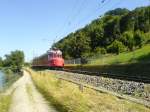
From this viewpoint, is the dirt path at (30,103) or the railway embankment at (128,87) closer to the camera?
the railway embankment at (128,87)

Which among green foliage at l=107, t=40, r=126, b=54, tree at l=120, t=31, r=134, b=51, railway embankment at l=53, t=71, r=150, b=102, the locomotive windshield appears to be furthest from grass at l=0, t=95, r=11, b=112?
tree at l=120, t=31, r=134, b=51

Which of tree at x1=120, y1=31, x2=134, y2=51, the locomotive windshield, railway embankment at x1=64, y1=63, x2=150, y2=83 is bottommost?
railway embankment at x1=64, y1=63, x2=150, y2=83

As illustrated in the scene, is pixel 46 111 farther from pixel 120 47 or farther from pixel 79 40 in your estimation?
pixel 79 40

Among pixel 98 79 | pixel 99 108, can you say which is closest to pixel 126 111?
pixel 99 108

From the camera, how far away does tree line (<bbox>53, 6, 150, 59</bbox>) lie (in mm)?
102188

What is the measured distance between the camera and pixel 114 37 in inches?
5012

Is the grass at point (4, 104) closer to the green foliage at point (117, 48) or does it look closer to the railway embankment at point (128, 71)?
the railway embankment at point (128, 71)

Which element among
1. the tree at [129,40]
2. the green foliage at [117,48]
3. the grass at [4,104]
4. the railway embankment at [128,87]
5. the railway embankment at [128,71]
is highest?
the tree at [129,40]

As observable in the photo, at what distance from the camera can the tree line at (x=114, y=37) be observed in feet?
335

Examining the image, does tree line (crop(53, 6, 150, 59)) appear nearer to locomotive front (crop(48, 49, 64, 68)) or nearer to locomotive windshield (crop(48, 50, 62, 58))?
locomotive front (crop(48, 49, 64, 68))

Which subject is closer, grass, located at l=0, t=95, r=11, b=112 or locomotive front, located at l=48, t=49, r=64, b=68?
grass, located at l=0, t=95, r=11, b=112

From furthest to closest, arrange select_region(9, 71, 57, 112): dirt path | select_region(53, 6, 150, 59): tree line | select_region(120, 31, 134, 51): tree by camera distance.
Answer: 1. select_region(120, 31, 134, 51): tree
2. select_region(53, 6, 150, 59): tree line
3. select_region(9, 71, 57, 112): dirt path

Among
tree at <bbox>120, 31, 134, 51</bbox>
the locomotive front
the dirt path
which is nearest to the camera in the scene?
the dirt path

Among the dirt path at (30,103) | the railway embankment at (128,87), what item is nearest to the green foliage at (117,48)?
the railway embankment at (128,87)
